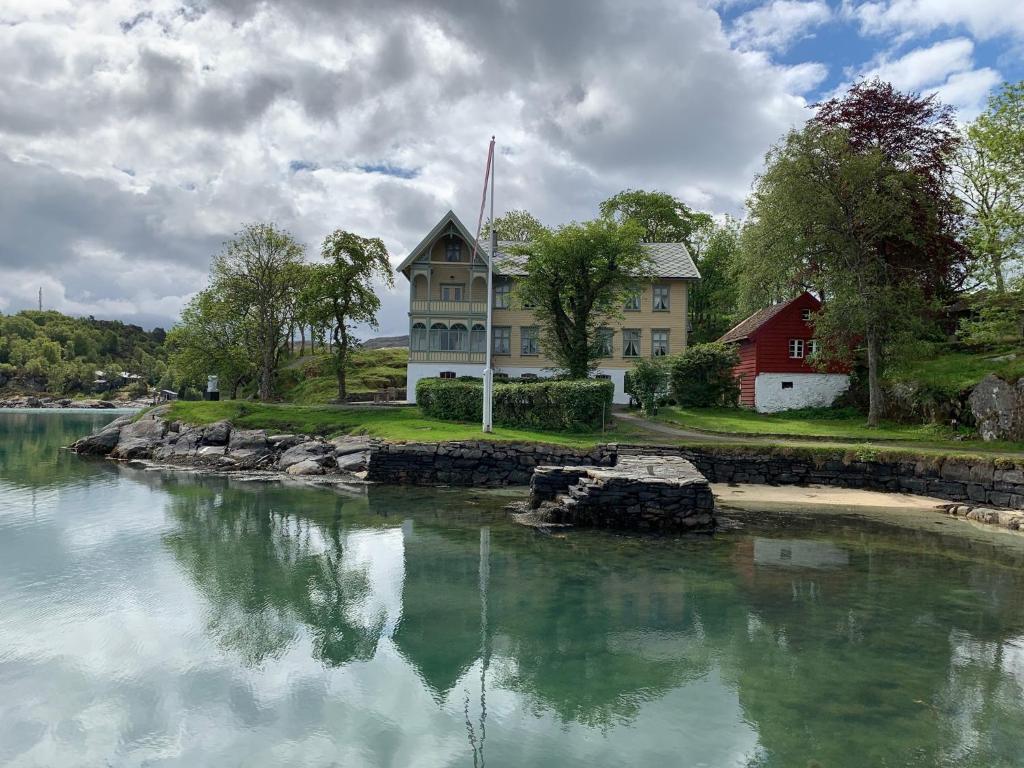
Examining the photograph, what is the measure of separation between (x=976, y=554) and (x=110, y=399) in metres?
144

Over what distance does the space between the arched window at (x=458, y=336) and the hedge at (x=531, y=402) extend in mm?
9806

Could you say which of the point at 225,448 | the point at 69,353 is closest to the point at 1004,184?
the point at 225,448

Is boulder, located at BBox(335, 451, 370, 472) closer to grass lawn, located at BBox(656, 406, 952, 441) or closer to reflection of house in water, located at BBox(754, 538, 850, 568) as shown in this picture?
grass lawn, located at BBox(656, 406, 952, 441)

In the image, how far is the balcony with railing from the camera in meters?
45.4

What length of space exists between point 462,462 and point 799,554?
15348mm

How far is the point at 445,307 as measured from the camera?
1793 inches

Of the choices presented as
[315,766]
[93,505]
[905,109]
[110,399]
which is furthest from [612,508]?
[110,399]

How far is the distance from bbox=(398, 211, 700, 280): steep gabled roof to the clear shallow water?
2933 cm

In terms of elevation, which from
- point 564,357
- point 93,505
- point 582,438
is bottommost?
point 93,505

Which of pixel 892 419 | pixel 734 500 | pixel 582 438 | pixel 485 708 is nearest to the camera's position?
pixel 485 708

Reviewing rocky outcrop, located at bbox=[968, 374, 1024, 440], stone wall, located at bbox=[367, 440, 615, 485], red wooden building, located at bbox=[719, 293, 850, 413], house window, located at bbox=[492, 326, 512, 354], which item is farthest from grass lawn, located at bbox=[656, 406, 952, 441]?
house window, located at bbox=[492, 326, 512, 354]

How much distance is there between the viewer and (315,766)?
→ 22.7 feet

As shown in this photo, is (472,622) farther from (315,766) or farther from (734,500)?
(734,500)

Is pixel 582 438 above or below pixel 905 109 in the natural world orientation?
below
